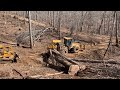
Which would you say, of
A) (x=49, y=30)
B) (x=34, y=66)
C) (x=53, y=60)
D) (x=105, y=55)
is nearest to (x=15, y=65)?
(x=34, y=66)

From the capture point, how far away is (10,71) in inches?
681

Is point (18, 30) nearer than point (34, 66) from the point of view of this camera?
No
